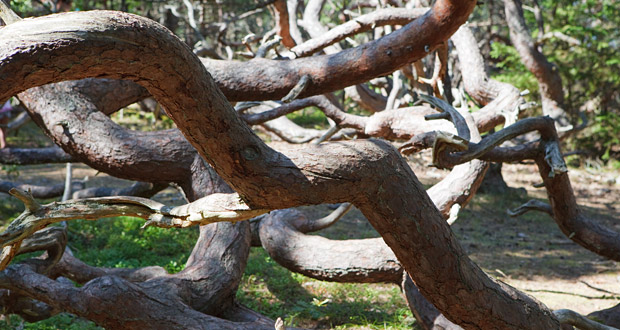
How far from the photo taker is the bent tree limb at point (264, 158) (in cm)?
171

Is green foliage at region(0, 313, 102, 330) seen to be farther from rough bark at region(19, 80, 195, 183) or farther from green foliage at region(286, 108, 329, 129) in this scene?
green foliage at region(286, 108, 329, 129)

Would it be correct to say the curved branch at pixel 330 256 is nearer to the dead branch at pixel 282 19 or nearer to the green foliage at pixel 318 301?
the green foliage at pixel 318 301

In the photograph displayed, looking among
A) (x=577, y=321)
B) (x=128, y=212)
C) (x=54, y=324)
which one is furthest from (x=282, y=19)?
(x=128, y=212)

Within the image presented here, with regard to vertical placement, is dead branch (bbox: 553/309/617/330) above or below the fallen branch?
below

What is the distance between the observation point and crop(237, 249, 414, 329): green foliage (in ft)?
14.9

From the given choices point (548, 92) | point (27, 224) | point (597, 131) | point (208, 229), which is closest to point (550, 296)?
point (208, 229)

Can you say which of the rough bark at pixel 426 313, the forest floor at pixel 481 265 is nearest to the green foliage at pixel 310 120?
the forest floor at pixel 481 265

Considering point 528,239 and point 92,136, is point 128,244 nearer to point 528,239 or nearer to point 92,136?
point 92,136

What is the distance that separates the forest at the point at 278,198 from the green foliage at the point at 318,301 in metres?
0.02

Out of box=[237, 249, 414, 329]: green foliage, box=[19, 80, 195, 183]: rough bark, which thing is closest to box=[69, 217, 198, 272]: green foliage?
box=[237, 249, 414, 329]: green foliage

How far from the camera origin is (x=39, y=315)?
3953 mm

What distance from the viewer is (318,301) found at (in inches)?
175

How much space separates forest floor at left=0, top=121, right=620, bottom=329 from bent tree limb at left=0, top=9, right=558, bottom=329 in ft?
6.23

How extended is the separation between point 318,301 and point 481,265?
8.61 ft
